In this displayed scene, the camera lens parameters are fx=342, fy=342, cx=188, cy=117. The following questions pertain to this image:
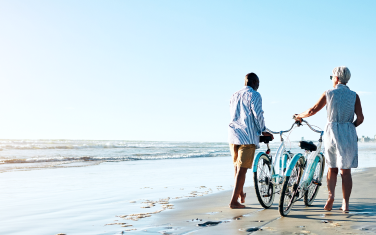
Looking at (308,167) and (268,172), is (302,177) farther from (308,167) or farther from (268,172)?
(268,172)

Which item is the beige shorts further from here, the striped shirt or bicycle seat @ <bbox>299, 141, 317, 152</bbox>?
bicycle seat @ <bbox>299, 141, 317, 152</bbox>

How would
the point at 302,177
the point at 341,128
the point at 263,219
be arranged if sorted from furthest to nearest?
the point at 302,177 → the point at 341,128 → the point at 263,219

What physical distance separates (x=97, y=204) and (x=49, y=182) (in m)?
3.30

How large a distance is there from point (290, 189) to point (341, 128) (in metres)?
0.96

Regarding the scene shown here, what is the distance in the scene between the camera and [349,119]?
163 inches

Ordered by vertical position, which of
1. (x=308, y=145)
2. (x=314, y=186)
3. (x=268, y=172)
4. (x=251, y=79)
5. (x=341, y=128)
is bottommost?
(x=314, y=186)

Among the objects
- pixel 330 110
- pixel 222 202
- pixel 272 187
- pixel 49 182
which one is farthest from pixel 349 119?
pixel 49 182

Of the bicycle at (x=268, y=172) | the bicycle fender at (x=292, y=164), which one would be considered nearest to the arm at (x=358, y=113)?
the bicycle at (x=268, y=172)

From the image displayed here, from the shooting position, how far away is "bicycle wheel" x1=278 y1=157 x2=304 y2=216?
386 centimetres

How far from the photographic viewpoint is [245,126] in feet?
14.4

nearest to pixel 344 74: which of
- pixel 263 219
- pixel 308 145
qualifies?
pixel 308 145

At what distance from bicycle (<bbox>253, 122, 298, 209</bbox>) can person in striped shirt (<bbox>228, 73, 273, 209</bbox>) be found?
0.14 m

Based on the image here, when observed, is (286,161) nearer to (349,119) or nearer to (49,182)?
(349,119)

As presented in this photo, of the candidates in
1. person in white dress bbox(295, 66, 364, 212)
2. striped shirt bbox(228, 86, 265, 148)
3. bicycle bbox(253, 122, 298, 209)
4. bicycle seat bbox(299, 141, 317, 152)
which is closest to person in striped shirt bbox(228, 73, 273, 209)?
striped shirt bbox(228, 86, 265, 148)
